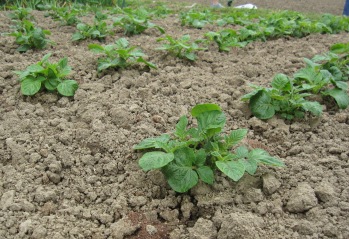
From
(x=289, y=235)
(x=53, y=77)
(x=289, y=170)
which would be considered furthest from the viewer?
(x=53, y=77)

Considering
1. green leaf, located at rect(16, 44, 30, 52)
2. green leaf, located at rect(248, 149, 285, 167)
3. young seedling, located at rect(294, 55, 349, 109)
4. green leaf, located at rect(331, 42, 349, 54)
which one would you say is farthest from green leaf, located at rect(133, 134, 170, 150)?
green leaf, located at rect(331, 42, 349, 54)

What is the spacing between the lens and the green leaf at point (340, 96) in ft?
8.42

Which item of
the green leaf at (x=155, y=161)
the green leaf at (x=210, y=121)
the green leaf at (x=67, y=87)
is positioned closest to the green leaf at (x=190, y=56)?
the green leaf at (x=67, y=87)

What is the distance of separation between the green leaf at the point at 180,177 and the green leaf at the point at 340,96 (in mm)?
1267

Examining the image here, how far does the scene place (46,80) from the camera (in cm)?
269

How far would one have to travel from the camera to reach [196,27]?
4.61 m

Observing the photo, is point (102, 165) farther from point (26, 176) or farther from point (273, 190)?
point (273, 190)

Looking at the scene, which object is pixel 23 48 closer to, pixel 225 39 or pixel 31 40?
pixel 31 40

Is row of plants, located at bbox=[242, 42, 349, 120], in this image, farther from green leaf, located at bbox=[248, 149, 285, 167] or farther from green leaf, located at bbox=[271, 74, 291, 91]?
green leaf, located at bbox=[248, 149, 285, 167]

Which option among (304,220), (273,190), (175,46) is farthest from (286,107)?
(175,46)

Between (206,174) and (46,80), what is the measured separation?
1436mm

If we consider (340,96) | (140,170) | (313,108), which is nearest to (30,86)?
(140,170)

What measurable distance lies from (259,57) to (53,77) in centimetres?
179

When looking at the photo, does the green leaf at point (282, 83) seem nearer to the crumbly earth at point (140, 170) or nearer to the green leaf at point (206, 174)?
the crumbly earth at point (140, 170)
